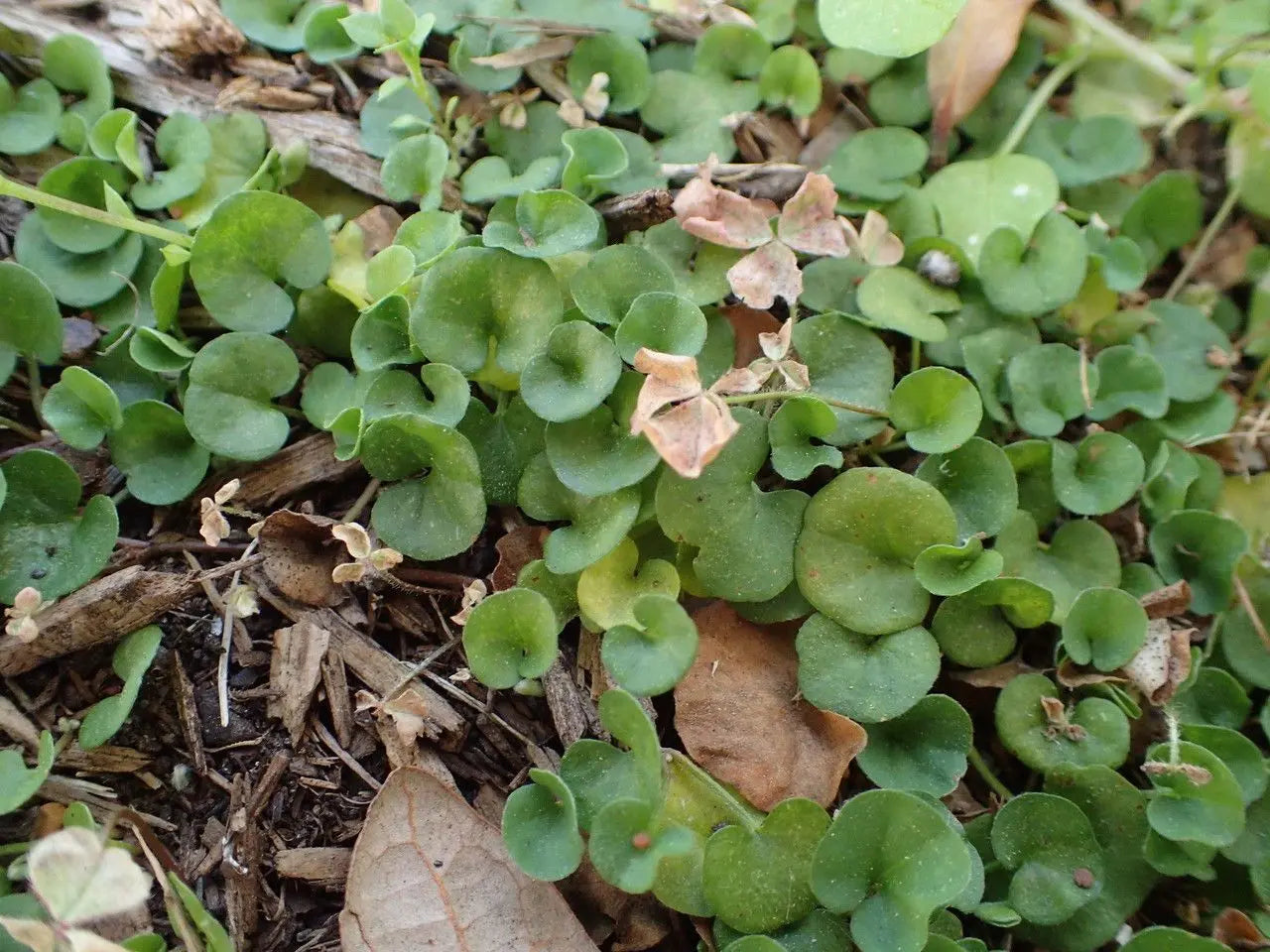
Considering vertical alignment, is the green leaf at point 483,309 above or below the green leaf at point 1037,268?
below

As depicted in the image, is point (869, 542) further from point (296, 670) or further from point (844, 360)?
point (296, 670)

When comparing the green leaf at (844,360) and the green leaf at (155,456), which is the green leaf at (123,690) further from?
the green leaf at (844,360)

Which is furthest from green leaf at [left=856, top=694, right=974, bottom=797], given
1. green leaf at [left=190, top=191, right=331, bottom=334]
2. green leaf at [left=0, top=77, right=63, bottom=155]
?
green leaf at [left=0, top=77, right=63, bottom=155]

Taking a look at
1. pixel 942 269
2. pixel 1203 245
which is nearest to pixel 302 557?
pixel 942 269

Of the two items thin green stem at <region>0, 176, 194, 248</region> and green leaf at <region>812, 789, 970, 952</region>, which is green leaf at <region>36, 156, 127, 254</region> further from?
green leaf at <region>812, 789, 970, 952</region>

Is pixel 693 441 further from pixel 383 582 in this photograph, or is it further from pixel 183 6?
pixel 183 6

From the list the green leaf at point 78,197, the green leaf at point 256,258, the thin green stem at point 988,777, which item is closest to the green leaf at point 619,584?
the thin green stem at point 988,777
